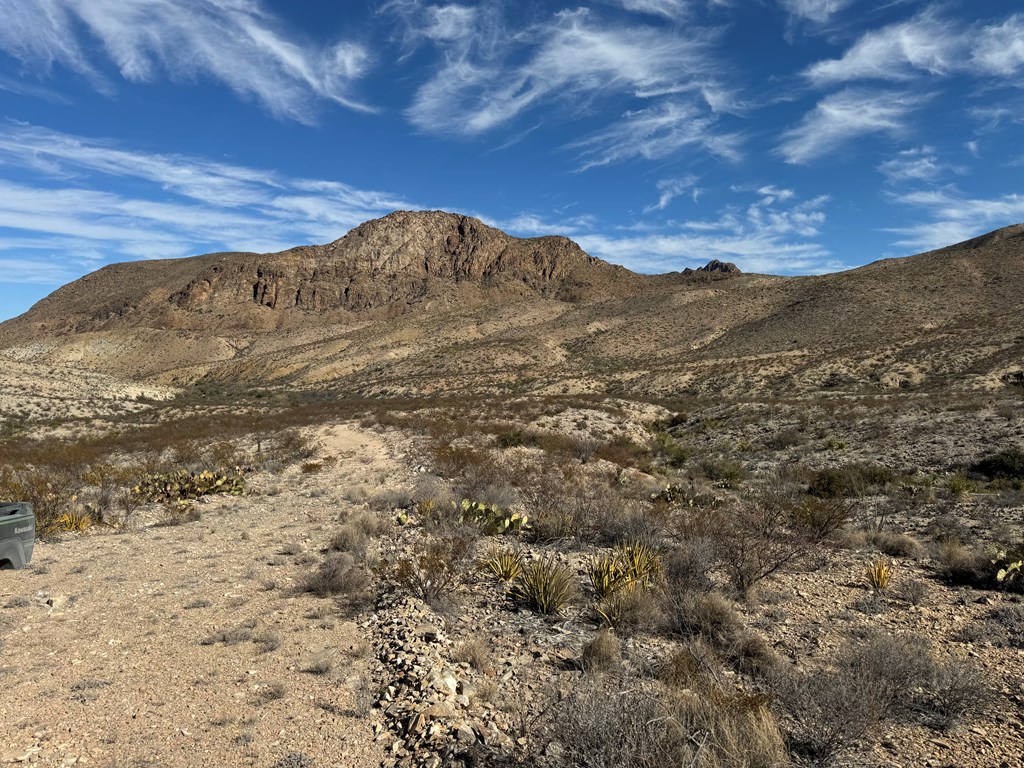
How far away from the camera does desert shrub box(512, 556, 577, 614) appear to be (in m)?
6.99

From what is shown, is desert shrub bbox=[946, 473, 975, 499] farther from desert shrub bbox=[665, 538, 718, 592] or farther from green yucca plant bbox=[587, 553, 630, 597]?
green yucca plant bbox=[587, 553, 630, 597]

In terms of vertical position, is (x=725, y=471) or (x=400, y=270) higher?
(x=400, y=270)

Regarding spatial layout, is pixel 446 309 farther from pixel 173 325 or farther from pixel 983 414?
pixel 983 414

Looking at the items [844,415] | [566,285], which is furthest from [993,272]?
[566,285]

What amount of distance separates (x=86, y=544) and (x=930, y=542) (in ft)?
46.4

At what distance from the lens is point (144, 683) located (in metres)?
5.32

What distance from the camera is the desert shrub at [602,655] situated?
17.8 ft

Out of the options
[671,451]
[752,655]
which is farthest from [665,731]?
[671,451]

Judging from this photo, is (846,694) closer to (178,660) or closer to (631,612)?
(631,612)

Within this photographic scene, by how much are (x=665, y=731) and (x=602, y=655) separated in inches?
61.2

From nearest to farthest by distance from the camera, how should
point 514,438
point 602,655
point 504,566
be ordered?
point 602,655 < point 504,566 < point 514,438

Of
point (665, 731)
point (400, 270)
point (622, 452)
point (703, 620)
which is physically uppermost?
point (400, 270)

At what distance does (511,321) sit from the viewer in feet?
308

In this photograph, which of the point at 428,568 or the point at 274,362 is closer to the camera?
the point at 428,568
